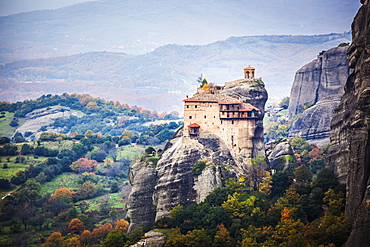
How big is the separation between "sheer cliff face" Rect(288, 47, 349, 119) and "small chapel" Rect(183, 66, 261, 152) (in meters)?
45.4

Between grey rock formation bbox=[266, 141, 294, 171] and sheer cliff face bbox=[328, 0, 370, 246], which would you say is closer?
sheer cliff face bbox=[328, 0, 370, 246]

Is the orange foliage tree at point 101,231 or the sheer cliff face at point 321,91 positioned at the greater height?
the sheer cliff face at point 321,91

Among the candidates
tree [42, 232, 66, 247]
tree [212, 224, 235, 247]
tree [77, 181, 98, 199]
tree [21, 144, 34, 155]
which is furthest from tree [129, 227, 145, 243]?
tree [21, 144, 34, 155]

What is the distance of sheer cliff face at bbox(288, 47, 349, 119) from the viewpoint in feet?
429

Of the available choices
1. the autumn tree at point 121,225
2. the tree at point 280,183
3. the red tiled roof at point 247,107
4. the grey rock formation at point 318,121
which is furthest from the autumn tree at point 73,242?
the grey rock formation at point 318,121

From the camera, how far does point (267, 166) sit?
93938 mm

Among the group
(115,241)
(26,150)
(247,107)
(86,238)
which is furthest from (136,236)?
(26,150)

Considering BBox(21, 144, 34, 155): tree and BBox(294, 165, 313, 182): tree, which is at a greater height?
BBox(21, 144, 34, 155): tree

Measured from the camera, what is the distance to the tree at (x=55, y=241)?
314ft

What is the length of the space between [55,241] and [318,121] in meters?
66.2

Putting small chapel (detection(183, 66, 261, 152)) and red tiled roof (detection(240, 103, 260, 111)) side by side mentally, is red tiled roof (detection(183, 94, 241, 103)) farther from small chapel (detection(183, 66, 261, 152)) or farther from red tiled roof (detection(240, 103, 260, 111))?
red tiled roof (detection(240, 103, 260, 111))

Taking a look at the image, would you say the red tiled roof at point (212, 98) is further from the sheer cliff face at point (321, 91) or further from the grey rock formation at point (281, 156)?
the sheer cliff face at point (321, 91)

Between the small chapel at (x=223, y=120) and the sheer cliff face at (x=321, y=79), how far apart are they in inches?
1789

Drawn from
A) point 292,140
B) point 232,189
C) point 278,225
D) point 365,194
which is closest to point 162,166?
point 232,189
